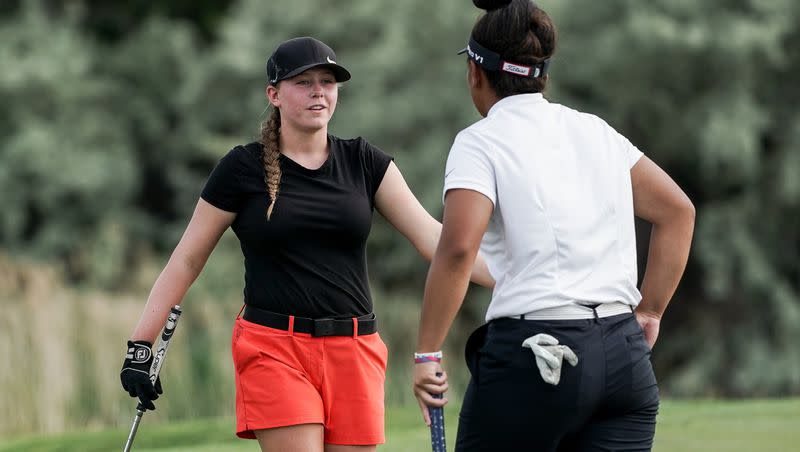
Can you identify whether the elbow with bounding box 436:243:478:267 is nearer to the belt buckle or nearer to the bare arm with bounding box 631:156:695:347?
the bare arm with bounding box 631:156:695:347

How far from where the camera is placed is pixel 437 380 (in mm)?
3105

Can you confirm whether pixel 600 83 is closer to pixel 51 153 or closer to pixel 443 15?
pixel 443 15

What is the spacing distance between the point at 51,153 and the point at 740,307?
36.2ft

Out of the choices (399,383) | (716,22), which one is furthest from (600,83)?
(399,383)

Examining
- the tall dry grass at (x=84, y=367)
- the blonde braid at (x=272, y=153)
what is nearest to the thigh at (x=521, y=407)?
the blonde braid at (x=272, y=153)

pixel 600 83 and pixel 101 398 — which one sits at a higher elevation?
pixel 600 83

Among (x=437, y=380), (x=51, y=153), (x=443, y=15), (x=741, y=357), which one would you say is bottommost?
(x=741, y=357)

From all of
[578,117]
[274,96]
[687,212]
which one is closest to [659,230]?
[687,212]

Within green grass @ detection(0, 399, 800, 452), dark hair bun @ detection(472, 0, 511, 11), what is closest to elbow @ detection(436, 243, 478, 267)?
dark hair bun @ detection(472, 0, 511, 11)

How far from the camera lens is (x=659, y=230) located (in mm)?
3398

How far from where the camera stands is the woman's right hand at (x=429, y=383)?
10.1ft

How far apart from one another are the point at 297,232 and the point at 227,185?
272 mm

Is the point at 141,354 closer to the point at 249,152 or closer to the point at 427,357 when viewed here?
the point at 249,152

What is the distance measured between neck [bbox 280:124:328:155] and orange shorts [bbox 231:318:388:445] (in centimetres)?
58
